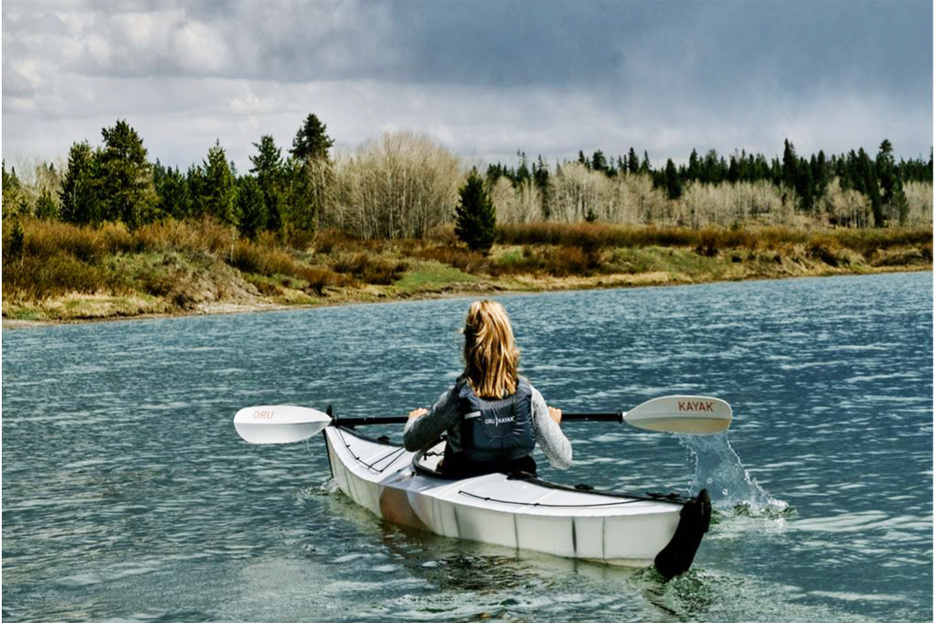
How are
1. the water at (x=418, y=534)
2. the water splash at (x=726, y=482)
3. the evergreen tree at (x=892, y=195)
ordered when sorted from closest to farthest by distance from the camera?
the water at (x=418, y=534) → the water splash at (x=726, y=482) → the evergreen tree at (x=892, y=195)

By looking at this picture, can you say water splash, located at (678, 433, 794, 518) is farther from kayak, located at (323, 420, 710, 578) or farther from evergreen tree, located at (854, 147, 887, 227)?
evergreen tree, located at (854, 147, 887, 227)

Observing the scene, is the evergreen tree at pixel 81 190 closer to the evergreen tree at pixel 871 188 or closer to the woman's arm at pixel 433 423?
the woman's arm at pixel 433 423

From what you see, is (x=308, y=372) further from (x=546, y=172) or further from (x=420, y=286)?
(x=546, y=172)

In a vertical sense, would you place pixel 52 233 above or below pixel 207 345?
above

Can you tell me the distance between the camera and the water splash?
8984 millimetres

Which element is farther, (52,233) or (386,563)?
(52,233)

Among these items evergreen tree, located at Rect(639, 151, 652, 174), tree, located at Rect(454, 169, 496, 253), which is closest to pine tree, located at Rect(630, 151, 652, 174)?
evergreen tree, located at Rect(639, 151, 652, 174)

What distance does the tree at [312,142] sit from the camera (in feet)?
307

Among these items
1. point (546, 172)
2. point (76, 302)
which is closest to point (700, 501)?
point (76, 302)

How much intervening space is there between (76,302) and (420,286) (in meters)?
19.1

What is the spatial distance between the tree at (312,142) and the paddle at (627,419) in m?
85.3

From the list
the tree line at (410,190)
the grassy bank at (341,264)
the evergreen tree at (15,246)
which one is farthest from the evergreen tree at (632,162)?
the evergreen tree at (15,246)

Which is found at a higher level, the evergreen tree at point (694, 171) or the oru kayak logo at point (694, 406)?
the evergreen tree at point (694, 171)

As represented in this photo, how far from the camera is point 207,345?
1153 inches
